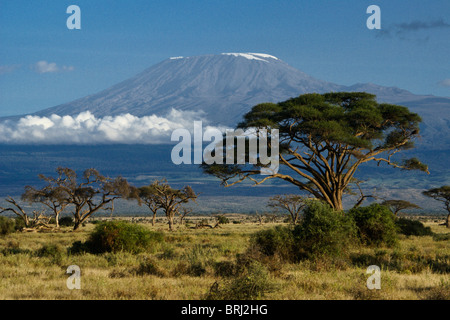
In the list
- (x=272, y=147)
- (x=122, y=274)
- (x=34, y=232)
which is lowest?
(x=34, y=232)

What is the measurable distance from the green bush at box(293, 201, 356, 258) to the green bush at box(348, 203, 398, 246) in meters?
5.92

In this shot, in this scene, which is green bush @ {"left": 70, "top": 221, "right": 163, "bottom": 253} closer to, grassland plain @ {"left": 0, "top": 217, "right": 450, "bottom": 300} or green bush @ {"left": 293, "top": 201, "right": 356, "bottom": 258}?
grassland plain @ {"left": 0, "top": 217, "right": 450, "bottom": 300}

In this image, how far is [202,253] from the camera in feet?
72.2

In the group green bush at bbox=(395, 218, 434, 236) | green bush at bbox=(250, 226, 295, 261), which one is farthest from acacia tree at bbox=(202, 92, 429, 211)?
green bush at bbox=(250, 226, 295, 261)

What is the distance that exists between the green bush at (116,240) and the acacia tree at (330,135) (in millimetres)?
10641

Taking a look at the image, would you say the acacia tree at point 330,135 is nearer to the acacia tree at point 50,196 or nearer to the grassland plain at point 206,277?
the grassland plain at point 206,277

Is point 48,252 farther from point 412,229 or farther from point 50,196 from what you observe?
point 50,196

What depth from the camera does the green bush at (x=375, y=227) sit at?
26297mm

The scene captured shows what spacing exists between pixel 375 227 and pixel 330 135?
7.72m

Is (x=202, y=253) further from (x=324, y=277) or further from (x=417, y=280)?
(x=417, y=280)

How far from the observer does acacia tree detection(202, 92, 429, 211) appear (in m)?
33.8

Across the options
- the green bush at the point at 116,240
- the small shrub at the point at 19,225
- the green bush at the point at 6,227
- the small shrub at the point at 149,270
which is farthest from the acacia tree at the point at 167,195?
the small shrub at the point at 149,270
